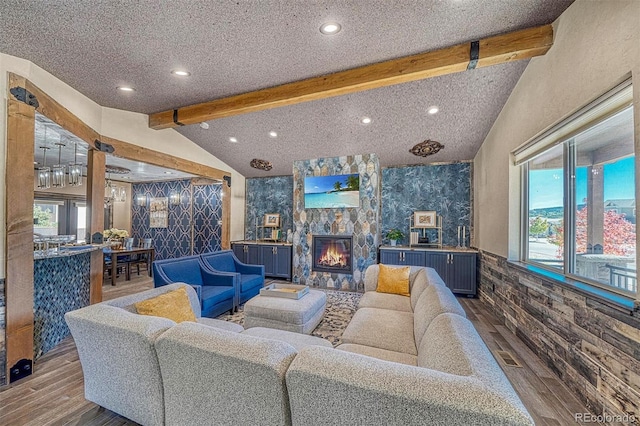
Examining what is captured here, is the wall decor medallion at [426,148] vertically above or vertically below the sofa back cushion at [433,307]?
above

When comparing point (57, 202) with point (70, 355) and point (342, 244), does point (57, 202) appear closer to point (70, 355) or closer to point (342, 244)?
point (70, 355)

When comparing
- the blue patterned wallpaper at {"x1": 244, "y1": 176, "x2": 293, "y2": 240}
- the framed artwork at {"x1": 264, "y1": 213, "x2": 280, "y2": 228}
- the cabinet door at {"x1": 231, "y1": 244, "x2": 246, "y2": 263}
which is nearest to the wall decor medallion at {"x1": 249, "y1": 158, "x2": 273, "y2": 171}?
the blue patterned wallpaper at {"x1": 244, "y1": 176, "x2": 293, "y2": 240}

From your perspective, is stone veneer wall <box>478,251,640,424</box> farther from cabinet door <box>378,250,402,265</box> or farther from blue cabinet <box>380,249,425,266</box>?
cabinet door <box>378,250,402,265</box>

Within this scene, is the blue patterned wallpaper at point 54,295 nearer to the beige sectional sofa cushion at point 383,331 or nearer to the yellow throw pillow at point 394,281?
the beige sectional sofa cushion at point 383,331

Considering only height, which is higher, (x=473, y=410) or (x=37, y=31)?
(x=37, y=31)

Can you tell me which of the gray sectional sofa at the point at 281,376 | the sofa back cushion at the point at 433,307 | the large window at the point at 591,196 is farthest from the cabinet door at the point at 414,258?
the gray sectional sofa at the point at 281,376

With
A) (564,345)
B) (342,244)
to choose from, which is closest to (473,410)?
(564,345)

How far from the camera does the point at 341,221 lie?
18.5ft

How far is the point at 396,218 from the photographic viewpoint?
596 cm

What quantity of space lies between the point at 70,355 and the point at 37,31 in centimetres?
317

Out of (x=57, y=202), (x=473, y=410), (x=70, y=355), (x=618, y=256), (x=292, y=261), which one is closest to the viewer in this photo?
(x=473, y=410)

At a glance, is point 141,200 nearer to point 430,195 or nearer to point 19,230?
point 19,230

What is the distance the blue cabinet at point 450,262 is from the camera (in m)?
4.85

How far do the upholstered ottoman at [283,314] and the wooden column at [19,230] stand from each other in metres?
1.96
